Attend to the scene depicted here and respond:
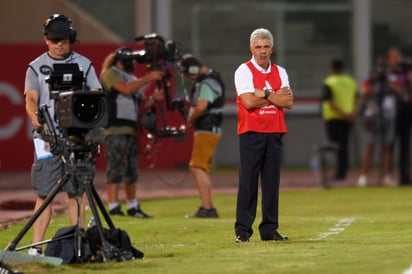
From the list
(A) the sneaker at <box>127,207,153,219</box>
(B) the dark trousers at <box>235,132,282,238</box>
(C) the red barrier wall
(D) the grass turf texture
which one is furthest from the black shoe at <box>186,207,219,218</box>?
(C) the red barrier wall

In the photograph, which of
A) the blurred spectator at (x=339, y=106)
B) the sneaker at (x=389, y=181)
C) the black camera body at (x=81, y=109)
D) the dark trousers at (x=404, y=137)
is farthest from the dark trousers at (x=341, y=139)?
the black camera body at (x=81, y=109)

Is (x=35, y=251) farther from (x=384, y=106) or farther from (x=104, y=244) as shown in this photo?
(x=384, y=106)

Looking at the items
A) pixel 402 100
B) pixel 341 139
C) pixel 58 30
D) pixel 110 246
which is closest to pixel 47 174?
pixel 58 30

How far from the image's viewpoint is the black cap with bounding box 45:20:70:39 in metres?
13.6

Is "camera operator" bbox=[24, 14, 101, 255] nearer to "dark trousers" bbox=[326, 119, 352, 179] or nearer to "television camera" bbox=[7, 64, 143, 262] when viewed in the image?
"television camera" bbox=[7, 64, 143, 262]

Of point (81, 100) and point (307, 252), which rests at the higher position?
point (81, 100)

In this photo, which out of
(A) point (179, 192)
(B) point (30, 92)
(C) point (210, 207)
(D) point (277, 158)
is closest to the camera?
(B) point (30, 92)

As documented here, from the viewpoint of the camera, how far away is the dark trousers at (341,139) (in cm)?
2778

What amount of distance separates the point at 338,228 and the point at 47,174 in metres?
4.37

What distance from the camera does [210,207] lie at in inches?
762

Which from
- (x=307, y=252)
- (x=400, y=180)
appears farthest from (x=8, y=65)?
(x=307, y=252)

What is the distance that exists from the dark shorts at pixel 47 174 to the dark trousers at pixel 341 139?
1443 cm

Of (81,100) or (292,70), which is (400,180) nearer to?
(292,70)

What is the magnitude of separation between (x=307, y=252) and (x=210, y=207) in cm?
629
